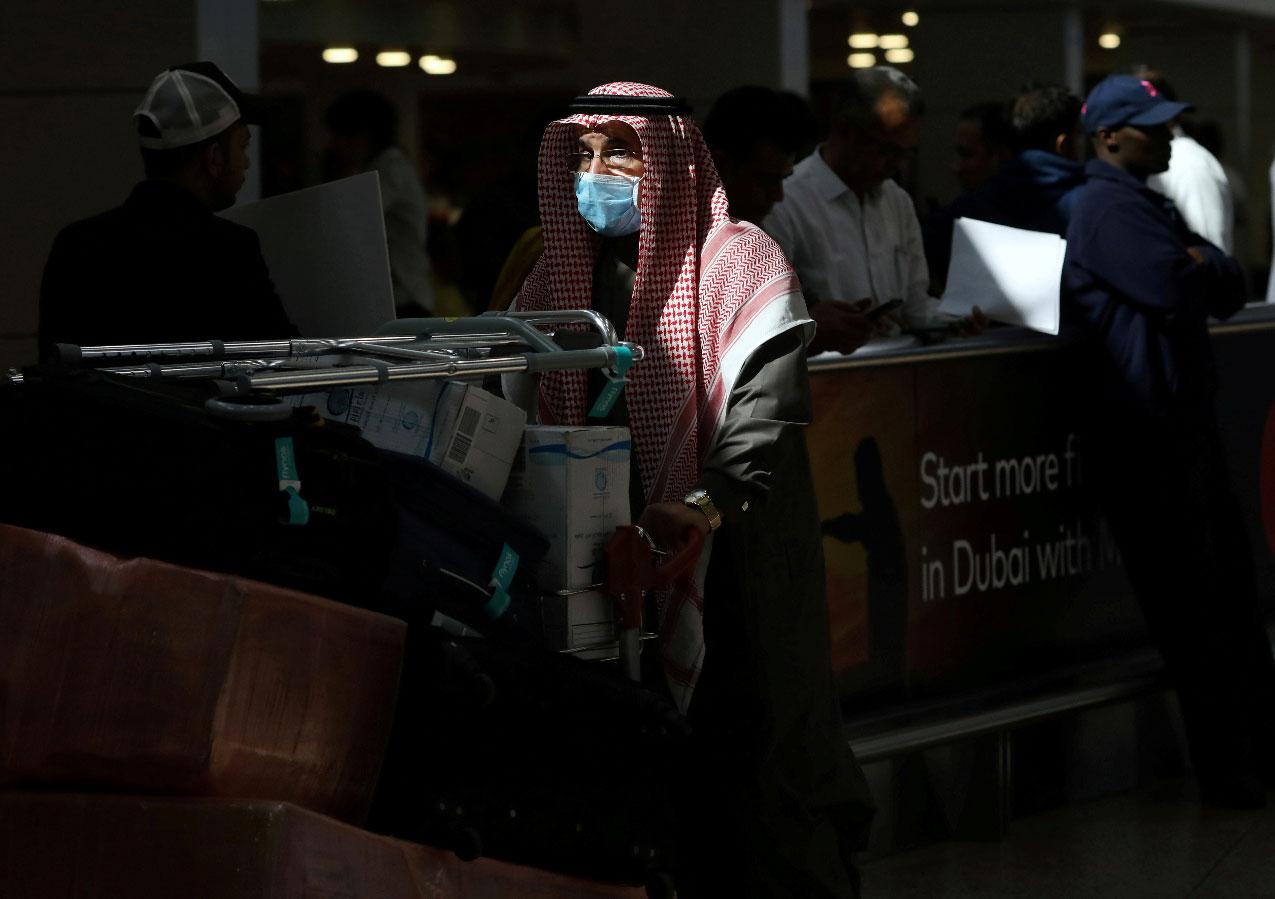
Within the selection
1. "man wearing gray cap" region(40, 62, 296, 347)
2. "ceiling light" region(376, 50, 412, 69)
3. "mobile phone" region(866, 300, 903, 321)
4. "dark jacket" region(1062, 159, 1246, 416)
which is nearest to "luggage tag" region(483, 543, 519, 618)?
"man wearing gray cap" region(40, 62, 296, 347)

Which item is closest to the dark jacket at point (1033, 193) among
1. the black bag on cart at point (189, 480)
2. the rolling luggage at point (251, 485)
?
the rolling luggage at point (251, 485)

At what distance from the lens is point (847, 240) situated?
632 centimetres

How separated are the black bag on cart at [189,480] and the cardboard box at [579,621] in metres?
0.39

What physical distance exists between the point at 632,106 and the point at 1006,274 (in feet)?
8.08

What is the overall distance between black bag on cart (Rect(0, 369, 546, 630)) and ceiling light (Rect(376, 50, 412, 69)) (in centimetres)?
1309

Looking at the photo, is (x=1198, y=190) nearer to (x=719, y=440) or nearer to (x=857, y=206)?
(x=857, y=206)

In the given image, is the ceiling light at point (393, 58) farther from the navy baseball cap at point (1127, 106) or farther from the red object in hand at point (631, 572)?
the red object in hand at point (631, 572)

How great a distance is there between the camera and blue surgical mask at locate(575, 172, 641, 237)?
3725 millimetres

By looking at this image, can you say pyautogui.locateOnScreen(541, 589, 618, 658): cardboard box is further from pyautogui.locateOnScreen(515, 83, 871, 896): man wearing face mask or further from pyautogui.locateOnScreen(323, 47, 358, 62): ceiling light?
pyautogui.locateOnScreen(323, 47, 358, 62): ceiling light

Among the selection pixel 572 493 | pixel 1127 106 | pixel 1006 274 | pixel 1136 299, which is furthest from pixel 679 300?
pixel 1127 106

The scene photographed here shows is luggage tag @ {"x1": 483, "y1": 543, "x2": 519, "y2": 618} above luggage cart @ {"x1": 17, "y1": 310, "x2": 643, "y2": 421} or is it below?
below

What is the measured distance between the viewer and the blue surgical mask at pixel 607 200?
372 centimetres

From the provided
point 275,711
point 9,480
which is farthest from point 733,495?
point 9,480

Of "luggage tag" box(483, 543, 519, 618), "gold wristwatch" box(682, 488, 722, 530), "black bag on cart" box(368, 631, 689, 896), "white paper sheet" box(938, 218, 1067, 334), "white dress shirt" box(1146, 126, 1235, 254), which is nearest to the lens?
"black bag on cart" box(368, 631, 689, 896)
